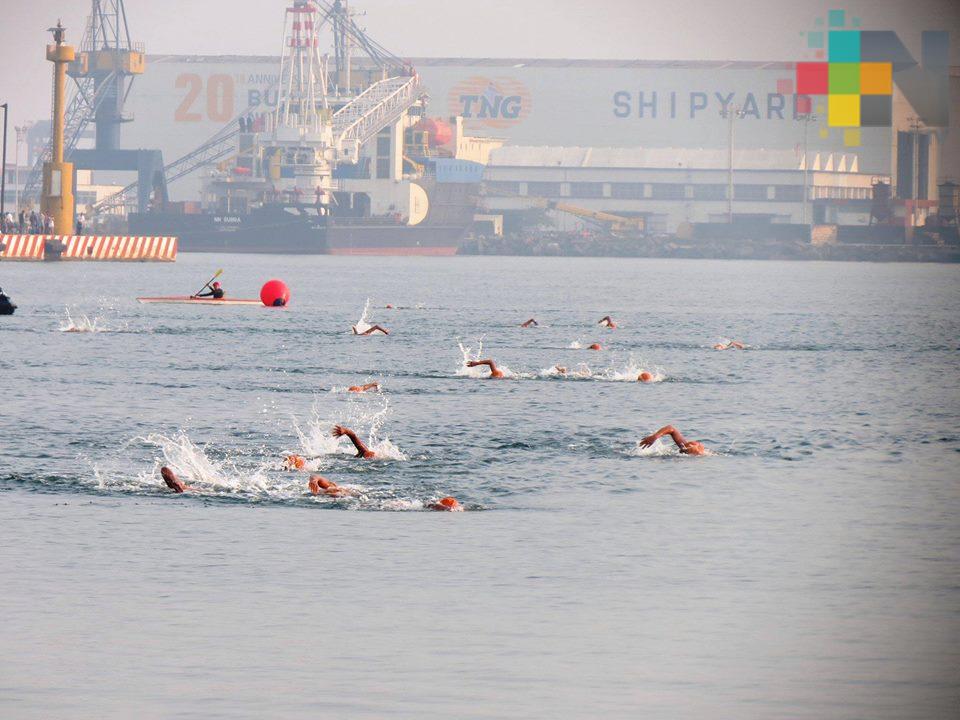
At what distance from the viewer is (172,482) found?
2498 cm

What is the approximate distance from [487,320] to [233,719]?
69096mm

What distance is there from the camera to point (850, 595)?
18.9m

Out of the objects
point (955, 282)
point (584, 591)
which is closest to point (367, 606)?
point (584, 591)

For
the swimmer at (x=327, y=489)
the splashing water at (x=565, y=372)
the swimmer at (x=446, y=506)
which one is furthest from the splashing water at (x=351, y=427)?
the splashing water at (x=565, y=372)

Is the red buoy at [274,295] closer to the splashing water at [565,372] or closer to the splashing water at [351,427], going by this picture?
the splashing water at [565,372]

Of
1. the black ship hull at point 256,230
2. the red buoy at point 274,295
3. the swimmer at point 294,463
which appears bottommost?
the swimmer at point 294,463

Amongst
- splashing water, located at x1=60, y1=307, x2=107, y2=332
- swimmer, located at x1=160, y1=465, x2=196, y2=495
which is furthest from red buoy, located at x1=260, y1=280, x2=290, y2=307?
swimmer, located at x1=160, y1=465, x2=196, y2=495

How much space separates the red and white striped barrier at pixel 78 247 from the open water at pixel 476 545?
9318cm

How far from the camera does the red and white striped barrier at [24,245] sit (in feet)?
473

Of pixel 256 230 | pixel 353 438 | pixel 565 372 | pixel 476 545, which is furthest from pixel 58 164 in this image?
pixel 476 545

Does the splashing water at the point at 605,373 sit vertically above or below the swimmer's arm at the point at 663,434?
below

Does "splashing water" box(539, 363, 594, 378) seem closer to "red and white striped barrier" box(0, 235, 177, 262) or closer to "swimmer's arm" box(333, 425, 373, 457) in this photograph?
"swimmer's arm" box(333, 425, 373, 457)

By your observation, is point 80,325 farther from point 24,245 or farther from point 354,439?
point 24,245

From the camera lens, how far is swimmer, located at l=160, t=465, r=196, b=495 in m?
24.9
